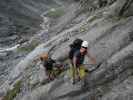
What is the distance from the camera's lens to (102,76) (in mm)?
20016

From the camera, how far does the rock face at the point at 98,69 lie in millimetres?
19328

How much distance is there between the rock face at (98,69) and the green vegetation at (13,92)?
0.27m

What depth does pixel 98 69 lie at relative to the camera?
20688mm

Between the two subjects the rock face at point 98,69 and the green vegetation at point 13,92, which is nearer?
the rock face at point 98,69

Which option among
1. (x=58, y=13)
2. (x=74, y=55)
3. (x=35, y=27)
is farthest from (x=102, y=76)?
(x=58, y=13)

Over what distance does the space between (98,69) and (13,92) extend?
8.73 meters

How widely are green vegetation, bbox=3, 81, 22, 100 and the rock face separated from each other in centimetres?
27

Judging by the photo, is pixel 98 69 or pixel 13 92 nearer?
pixel 98 69

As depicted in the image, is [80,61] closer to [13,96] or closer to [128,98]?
[128,98]

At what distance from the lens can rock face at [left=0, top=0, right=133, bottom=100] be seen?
63.4 ft

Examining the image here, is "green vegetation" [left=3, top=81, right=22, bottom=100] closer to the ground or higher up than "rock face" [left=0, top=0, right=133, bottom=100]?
closer to the ground

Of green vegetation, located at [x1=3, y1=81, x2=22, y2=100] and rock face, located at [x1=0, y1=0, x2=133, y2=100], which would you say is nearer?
rock face, located at [x1=0, y1=0, x2=133, y2=100]

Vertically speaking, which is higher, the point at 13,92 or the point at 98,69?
the point at 98,69

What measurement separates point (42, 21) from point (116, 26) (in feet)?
131
